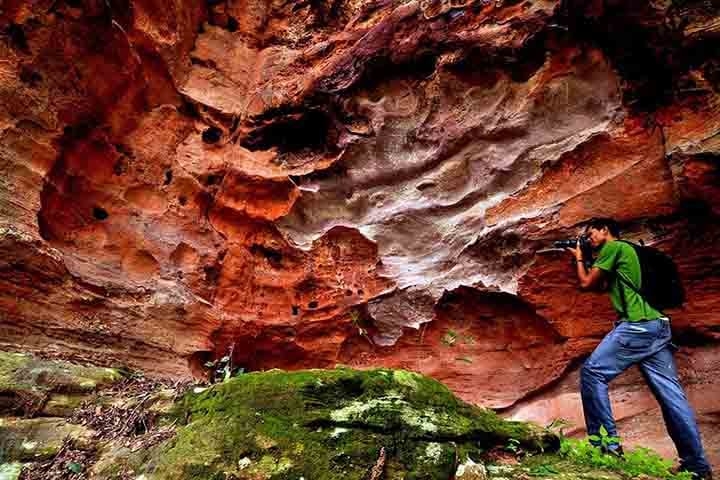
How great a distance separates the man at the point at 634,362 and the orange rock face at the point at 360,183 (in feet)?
4.00

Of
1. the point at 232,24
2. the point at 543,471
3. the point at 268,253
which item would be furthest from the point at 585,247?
the point at 232,24

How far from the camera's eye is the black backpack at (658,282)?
4.41m

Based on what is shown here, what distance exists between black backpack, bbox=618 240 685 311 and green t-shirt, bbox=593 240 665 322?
4cm

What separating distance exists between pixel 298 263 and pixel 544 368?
3.33 m

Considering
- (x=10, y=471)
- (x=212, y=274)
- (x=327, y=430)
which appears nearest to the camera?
(x=327, y=430)

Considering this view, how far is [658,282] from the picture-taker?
176 inches

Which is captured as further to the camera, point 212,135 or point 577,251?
point 212,135

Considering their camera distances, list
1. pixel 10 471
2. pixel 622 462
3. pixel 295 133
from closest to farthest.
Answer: pixel 10 471 < pixel 622 462 < pixel 295 133

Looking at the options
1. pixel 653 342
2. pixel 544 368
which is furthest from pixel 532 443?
pixel 544 368

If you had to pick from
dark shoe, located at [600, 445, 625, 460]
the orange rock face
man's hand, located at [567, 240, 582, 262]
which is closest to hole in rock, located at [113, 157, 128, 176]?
the orange rock face

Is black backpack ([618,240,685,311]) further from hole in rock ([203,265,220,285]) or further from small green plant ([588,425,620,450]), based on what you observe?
hole in rock ([203,265,220,285])

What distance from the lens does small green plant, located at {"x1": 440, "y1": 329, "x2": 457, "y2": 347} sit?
251 inches

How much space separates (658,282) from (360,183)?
3.90 metres

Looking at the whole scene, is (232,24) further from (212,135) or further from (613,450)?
(613,450)
